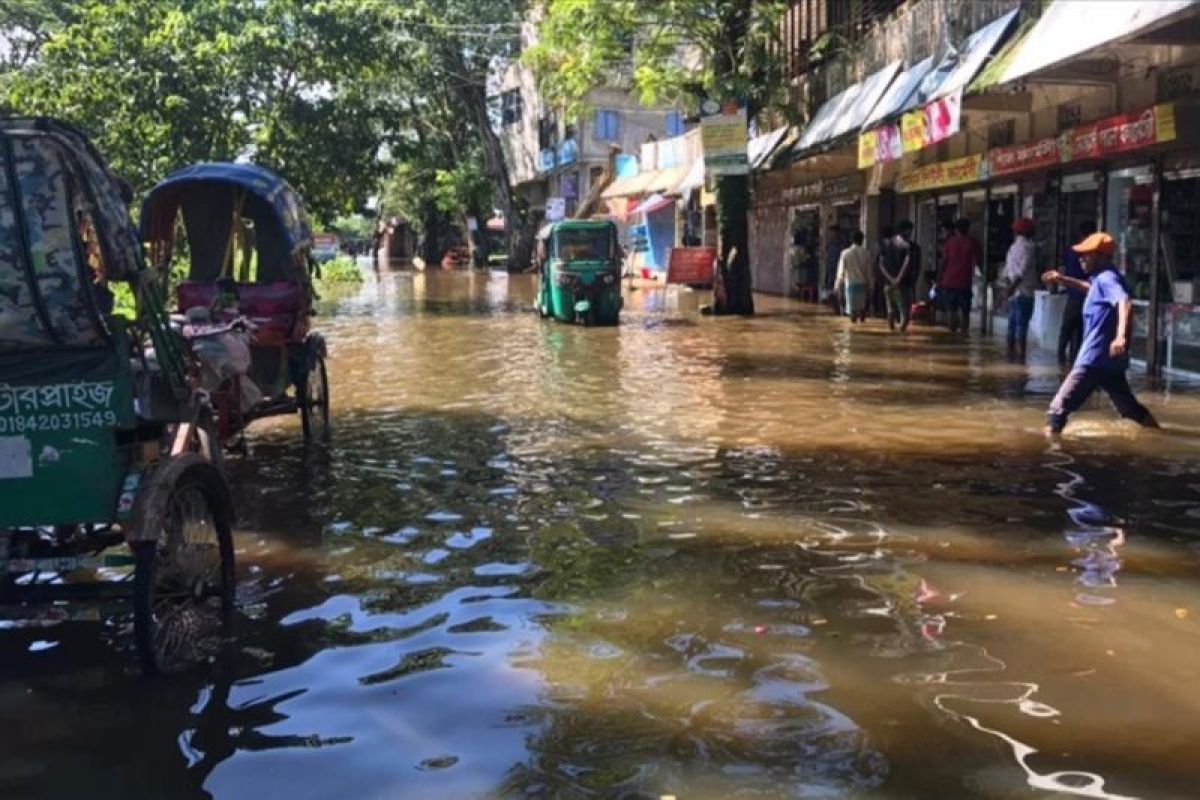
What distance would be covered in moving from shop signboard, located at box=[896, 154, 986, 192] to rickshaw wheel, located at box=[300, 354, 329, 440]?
37.9 ft

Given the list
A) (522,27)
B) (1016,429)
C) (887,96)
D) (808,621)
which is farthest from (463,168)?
(808,621)

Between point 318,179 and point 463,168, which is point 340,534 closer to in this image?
point 318,179

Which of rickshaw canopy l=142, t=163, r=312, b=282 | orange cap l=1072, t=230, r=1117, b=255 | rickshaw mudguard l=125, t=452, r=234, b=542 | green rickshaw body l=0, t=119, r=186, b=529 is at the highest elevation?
rickshaw canopy l=142, t=163, r=312, b=282

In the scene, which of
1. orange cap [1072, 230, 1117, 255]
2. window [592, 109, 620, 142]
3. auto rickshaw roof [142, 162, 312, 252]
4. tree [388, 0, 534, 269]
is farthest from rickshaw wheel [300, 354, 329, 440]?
window [592, 109, 620, 142]

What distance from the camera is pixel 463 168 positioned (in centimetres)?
5572

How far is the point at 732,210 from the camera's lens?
24.4 meters

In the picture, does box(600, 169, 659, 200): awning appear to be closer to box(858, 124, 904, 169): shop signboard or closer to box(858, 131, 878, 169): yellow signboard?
box(858, 131, 878, 169): yellow signboard

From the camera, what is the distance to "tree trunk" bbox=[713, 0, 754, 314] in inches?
937

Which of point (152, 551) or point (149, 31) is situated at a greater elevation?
point (149, 31)

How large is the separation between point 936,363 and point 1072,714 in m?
11.7

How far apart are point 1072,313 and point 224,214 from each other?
31.2 feet

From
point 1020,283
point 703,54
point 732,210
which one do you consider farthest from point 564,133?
point 1020,283

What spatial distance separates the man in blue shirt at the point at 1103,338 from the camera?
9672 millimetres

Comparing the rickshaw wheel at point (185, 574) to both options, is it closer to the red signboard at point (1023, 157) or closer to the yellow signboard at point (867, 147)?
the red signboard at point (1023, 157)
